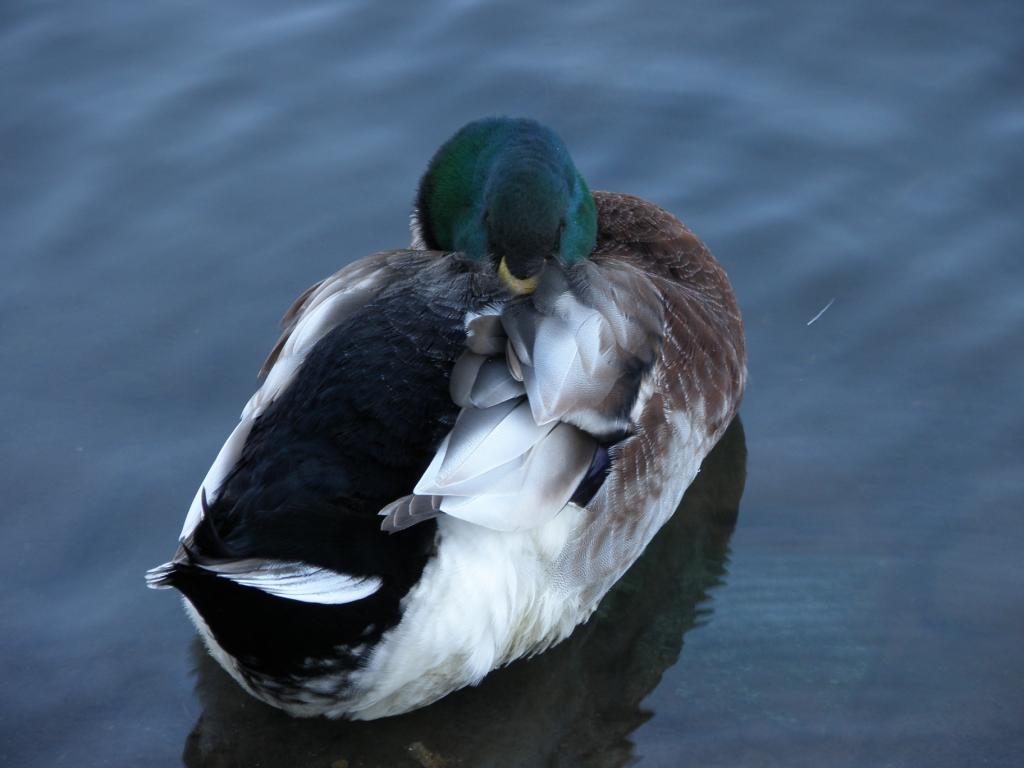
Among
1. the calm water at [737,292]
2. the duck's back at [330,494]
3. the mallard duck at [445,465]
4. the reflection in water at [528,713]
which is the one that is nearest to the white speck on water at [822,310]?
the calm water at [737,292]

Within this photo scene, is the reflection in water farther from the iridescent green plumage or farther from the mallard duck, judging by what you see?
the iridescent green plumage

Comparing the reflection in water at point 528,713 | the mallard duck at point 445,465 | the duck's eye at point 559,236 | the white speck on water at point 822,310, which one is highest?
the duck's eye at point 559,236

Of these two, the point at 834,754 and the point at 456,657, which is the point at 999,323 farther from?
the point at 456,657

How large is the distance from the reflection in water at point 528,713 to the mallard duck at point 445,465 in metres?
0.08

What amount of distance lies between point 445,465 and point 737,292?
6.07 ft

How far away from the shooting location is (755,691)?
10.3 feet

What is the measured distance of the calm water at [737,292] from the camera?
3131 mm

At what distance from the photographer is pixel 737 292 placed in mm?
4336

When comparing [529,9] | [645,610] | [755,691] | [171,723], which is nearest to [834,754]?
[755,691]

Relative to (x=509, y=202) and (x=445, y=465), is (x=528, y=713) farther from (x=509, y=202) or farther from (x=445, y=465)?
(x=509, y=202)

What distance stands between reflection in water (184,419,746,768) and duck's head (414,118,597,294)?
882mm

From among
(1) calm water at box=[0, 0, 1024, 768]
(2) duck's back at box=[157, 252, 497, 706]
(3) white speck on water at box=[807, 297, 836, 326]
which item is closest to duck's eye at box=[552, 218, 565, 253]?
(2) duck's back at box=[157, 252, 497, 706]

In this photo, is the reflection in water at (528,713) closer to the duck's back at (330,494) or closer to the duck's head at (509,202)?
the duck's back at (330,494)

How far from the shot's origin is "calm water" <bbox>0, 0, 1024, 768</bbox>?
3.13 m
